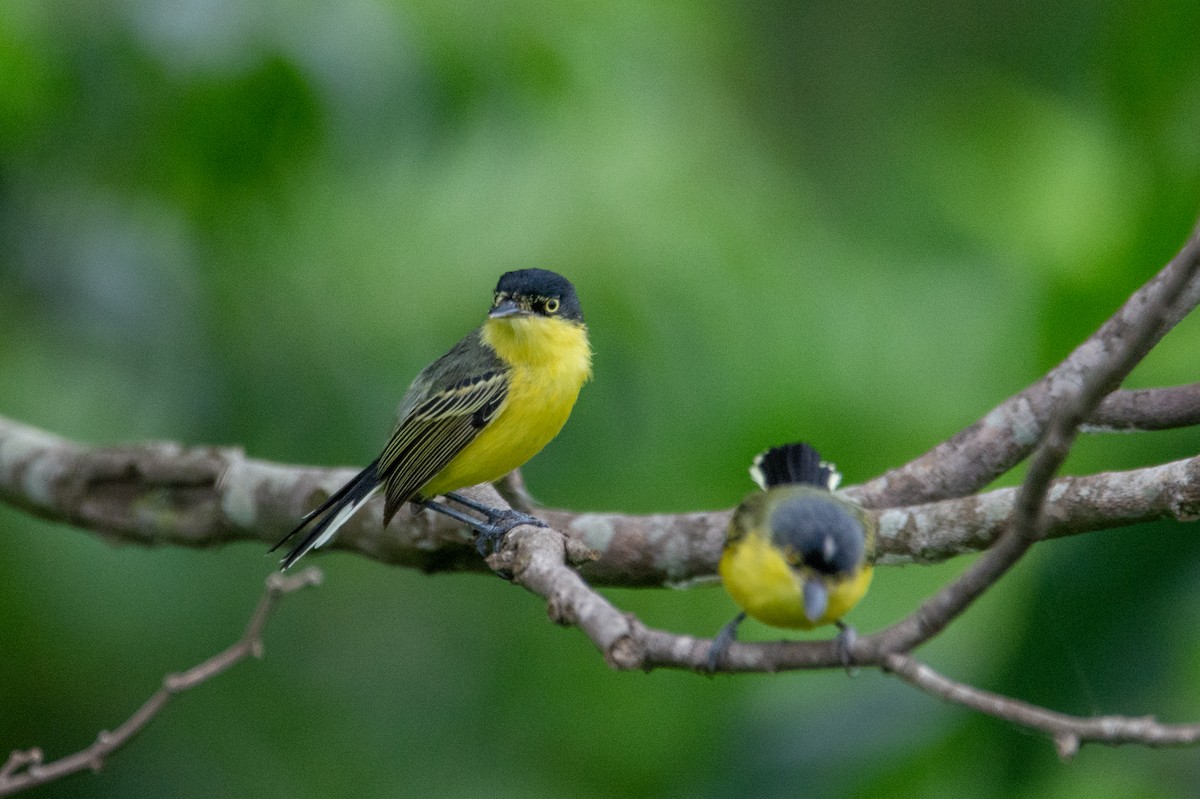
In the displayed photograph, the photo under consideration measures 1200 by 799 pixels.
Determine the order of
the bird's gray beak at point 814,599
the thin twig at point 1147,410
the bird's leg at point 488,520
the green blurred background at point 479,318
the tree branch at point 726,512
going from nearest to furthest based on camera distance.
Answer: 1. the tree branch at point 726,512
2. the bird's gray beak at point 814,599
3. the thin twig at point 1147,410
4. the bird's leg at point 488,520
5. the green blurred background at point 479,318

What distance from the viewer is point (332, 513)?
383 cm

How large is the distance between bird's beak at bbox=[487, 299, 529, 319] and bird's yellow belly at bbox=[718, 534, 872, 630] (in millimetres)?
1450

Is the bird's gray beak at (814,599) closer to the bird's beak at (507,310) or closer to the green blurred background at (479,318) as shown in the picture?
the bird's beak at (507,310)

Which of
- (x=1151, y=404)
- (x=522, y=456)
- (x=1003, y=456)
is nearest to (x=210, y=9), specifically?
(x=522, y=456)

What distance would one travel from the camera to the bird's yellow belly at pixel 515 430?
3779 mm

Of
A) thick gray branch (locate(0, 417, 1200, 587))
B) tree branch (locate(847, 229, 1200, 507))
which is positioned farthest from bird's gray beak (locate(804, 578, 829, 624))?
tree branch (locate(847, 229, 1200, 507))

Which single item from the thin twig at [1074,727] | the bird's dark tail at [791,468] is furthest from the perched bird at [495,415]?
the thin twig at [1074,727]

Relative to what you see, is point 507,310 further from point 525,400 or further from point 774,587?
point 774,587

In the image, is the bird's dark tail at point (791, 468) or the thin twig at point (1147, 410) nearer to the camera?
the bird's dark tail at point (791, 468)

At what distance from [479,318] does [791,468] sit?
8.20ft

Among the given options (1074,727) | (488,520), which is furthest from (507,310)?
(1074,727)

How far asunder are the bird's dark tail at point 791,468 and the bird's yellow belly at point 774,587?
1.86ft

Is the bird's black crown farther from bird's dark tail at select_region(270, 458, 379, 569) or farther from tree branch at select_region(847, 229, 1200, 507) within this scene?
tree branch at select_region(847, 229, 1200, 507)

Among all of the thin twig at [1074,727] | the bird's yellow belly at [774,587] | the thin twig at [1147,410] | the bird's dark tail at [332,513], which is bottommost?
the thin twig at [1074,727]
